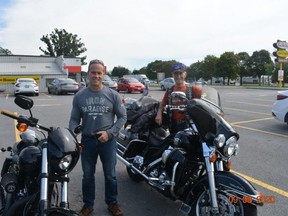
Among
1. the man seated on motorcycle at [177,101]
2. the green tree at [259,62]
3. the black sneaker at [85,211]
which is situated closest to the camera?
the black sneaker at [85,211]

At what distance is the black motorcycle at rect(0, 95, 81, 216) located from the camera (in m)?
2.42

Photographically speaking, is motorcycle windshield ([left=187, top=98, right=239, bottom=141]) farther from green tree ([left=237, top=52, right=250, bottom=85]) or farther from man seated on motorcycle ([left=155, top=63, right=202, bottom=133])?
green tree ([left=237, top=52, right=250, bottom=85])

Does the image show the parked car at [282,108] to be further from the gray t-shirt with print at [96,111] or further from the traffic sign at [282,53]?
the traffic sign at [282,53]

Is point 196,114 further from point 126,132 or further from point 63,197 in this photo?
point 126,132

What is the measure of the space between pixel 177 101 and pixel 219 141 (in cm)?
111

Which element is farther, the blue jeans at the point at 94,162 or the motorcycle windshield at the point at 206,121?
the blue jeans at the point at 94,162

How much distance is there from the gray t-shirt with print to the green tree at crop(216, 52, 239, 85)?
2338 inches

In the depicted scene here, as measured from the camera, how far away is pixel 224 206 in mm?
2857

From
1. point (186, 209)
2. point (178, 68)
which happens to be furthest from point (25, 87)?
point (186, 209)

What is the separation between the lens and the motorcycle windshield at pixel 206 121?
117 inches

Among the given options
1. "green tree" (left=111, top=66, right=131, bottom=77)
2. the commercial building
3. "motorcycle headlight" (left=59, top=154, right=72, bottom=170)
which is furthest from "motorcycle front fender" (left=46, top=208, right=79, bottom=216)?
"green tree" (left=111, top=66, right=131, bottom=77)

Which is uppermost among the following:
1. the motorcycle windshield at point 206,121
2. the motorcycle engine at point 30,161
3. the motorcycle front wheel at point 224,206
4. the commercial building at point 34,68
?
the commercial building at point 34,68

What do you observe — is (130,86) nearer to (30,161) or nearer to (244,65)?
(30,161)

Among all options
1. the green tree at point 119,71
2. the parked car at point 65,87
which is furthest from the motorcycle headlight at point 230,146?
the green tree at point 119,71
